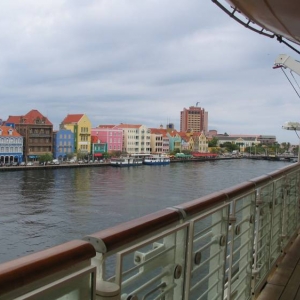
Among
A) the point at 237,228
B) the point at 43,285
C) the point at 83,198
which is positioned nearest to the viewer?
the point at 43,285

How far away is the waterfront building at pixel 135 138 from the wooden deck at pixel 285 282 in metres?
46.1

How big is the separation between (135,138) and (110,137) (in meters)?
3.89

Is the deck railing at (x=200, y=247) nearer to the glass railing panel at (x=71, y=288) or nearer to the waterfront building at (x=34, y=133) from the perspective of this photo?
the glass railing panel at (x=71, y=288)

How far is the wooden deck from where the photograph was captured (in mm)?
1599

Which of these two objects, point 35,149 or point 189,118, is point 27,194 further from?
point 189,118

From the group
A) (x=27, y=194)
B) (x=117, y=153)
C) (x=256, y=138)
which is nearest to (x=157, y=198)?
(x=27, y=194)

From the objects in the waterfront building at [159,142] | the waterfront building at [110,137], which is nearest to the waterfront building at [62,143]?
the waterfront building at [110,137]

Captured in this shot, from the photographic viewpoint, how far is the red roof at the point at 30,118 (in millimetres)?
39562

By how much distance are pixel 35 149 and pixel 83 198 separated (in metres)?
20.8

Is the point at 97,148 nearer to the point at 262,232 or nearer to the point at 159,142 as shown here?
the point at 159,142

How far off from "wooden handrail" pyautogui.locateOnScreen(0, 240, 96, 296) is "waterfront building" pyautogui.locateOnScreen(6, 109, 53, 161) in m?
39.3

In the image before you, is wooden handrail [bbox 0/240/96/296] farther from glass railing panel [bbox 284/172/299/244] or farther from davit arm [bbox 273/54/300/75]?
davit arm [bbox 273/54/300/75]

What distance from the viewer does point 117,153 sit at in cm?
4591

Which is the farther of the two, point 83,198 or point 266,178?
point 83,198
